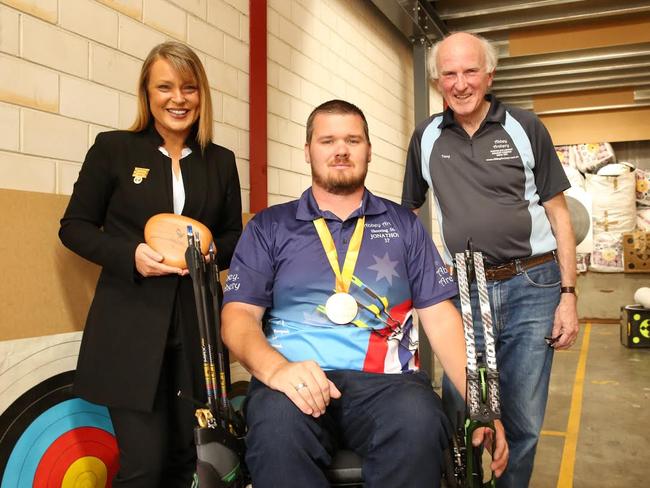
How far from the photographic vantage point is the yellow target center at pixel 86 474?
199 cm

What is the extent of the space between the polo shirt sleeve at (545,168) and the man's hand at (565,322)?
0.36m

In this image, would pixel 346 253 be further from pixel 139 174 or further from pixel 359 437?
pixel 139 174

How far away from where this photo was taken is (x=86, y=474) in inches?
80.2

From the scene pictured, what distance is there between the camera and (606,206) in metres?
8.53

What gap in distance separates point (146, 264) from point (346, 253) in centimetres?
56

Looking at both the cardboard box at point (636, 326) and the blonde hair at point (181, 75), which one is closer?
the blonde hair at point (181, 75)

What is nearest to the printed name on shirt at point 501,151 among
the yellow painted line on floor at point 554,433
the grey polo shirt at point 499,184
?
the grey polo shirt at point 499,184

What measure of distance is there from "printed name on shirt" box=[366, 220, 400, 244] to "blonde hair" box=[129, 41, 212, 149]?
616mm

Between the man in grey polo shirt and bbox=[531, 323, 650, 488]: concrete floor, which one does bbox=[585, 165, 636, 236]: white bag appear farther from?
the man in grey polo shirt

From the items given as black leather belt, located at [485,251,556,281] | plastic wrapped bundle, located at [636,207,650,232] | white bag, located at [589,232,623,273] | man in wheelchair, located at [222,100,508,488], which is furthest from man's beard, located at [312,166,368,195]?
→ plastic wrapped bundle, located at [636,207,650,232]

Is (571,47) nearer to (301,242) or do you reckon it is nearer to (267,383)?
(301,242)

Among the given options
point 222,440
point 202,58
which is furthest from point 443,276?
point 202,58

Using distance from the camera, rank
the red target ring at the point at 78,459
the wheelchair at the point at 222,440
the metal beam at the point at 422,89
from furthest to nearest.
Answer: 1. the metal beam at the point at 422,89
2. the red target ring at the point at 78,459
3. the wheelchair at the point at 222,440

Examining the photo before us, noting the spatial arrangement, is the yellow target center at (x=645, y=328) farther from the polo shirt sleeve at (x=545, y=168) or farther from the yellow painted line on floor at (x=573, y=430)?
the polo shirt sleeve at (x=545, y=168)
